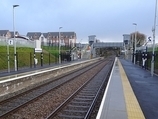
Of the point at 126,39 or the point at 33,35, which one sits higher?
the point at 33,35

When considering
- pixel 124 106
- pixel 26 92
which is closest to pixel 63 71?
pixel 26 92

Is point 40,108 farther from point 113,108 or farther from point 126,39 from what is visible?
point 126,39

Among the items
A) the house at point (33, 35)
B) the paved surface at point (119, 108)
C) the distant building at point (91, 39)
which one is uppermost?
the house at point (33, 35)

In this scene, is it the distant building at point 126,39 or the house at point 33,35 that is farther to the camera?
the house at point 33,35

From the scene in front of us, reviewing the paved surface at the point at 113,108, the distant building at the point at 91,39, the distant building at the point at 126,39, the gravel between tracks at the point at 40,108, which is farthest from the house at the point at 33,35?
the paved surface at the point at 113,108

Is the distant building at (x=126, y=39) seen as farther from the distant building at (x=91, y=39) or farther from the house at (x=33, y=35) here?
the house at (x=33, y=35)

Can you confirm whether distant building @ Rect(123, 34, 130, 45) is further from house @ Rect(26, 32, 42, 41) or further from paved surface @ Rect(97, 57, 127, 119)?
paved surface @ Rect(97, 57, 127, 119)

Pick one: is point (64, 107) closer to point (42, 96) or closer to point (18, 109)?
point (18, 109)

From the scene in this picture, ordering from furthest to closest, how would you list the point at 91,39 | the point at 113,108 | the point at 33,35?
the point at 33,35, the point at 91,39, the point at 113,108

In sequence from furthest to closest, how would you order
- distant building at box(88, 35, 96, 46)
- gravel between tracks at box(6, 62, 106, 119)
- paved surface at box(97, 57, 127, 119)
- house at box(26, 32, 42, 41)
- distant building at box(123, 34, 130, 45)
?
house at box(26, 32, 42, 41) → distant building at box(123, 34, 130, 45) → distant building at box(88, 35, 96, 46) → gravel between tracks at box(6, 62, 106, 119) → paved surface at box(97, 57, 127, 119)

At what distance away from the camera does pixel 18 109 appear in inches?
416

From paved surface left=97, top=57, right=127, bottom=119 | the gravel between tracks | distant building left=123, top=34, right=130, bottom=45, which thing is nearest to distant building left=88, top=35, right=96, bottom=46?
distant building left=123, top=34, right=130, bottom=45

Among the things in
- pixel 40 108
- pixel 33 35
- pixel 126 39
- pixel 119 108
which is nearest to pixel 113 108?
pixel 119 108

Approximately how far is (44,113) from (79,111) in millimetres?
1446
